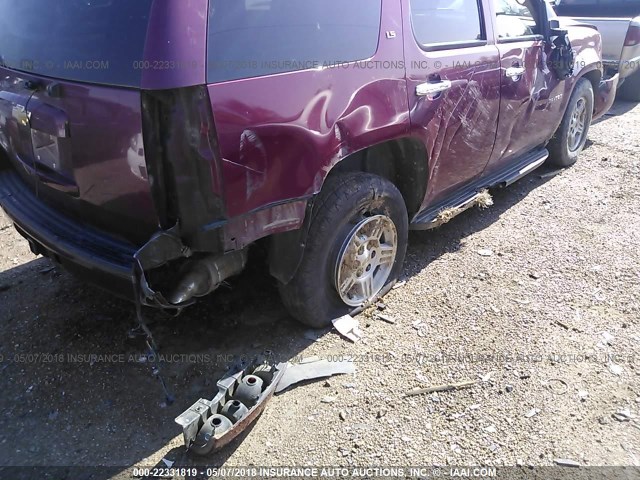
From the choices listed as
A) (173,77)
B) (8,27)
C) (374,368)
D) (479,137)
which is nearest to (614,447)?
(374,368)

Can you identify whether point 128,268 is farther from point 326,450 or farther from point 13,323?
point 13,323

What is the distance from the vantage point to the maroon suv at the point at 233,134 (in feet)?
7.09

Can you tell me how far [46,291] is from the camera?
3.57 meters

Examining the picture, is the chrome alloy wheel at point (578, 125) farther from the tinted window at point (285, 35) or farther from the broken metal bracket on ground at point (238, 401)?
the broken metal bracket on ground at point (238, 401)

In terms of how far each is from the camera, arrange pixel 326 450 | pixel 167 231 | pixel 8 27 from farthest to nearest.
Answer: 1. pixel 8 27
2. pixel 326 450
3. pixel 167 231

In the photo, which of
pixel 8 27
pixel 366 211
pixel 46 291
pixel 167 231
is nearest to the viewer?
pixel 167 231

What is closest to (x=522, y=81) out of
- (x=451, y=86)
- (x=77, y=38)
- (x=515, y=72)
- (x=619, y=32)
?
(x=515, y=72)

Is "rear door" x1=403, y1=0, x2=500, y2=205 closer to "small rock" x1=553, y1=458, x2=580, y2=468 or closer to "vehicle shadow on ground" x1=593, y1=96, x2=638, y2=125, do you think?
"small rock" x1=553, y1=458, x2=580, y2=468

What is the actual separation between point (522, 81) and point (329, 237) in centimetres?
218

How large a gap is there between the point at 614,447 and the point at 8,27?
358cm

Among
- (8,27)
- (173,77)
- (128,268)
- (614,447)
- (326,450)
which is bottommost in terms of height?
(614,447)


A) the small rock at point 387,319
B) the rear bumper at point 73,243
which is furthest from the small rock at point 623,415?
the rear bumper at point 73,243

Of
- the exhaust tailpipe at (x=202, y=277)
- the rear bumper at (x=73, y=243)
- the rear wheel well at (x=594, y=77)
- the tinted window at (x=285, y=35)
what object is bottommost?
the rear wheel well at (x=594, y=77)

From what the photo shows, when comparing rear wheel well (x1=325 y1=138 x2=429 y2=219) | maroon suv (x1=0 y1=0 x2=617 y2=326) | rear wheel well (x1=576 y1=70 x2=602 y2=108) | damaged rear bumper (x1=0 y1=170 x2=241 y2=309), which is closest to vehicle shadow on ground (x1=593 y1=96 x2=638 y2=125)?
rear wheel well (x1=576 y1=70 x2=602 y2=108)
